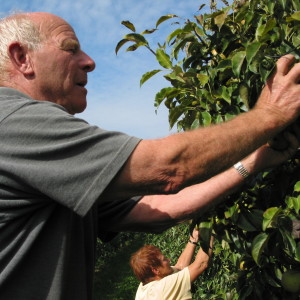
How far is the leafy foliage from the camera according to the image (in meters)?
1.68

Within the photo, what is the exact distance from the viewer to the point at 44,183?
145cm

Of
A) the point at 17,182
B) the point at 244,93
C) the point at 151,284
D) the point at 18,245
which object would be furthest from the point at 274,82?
the point at 151,284

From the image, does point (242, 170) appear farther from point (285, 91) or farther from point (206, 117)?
point (285, 91)

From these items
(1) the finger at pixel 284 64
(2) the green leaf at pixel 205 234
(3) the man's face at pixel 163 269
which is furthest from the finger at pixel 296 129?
(3) the man's face at pixel 163 269

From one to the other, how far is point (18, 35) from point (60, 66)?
0.69ft

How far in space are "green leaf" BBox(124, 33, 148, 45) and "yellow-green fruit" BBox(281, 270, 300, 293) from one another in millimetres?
1187

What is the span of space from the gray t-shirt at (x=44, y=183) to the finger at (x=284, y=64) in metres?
0.56

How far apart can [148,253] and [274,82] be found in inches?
103

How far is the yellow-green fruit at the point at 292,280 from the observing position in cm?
184

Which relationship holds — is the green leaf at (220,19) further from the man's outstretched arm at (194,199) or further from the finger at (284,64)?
the man's outstretched arm at (194,199)

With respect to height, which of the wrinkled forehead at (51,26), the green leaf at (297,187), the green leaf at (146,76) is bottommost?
the green leaf at (297,187)

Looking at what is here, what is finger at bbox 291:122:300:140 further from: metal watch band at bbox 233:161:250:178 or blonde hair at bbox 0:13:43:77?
blonde hair at bbox 0:13:43:77

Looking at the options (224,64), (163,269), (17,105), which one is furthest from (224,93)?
(163,269)

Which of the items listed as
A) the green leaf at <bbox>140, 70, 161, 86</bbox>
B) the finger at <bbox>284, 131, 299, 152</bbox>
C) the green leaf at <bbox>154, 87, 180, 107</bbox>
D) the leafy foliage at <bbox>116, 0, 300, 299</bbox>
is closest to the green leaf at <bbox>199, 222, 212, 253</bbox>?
the leafy foliage at <bbox>116, 0, 300, 299</bbox>
